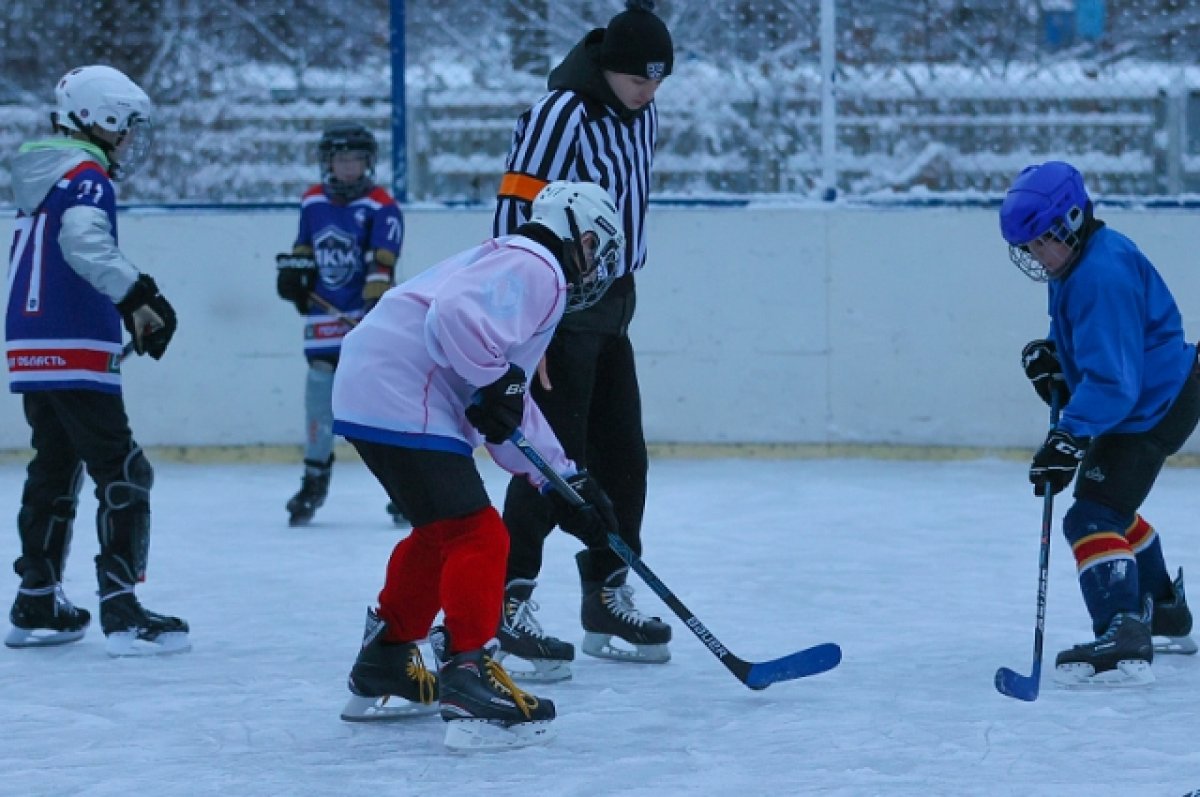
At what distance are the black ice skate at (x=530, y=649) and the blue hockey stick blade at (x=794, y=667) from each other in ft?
1.35

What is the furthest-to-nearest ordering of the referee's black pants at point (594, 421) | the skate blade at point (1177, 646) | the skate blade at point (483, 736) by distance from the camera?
1. the skate blade at point (1177, 646)
2. the referee's black pants at point (594, 421)
3. the skate blade at point (483, 736)

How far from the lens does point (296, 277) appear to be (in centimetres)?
587

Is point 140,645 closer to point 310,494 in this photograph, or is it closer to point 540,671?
point 540,671

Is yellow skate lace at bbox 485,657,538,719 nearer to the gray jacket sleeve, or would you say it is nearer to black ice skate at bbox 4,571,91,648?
the gray jacket sleeve

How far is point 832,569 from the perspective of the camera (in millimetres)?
4906

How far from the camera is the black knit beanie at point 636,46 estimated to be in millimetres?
3676

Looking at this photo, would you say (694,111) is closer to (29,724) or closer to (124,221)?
(124,221)

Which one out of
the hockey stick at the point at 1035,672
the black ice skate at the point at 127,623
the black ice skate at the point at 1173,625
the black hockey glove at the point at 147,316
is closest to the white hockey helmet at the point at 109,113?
the black hockey glove at the point at 147,316

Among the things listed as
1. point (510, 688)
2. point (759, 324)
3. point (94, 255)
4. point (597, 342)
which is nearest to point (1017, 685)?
point (510, 688)

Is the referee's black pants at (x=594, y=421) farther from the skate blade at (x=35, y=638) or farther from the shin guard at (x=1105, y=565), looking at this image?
the skate blade at (x=35, y=638)

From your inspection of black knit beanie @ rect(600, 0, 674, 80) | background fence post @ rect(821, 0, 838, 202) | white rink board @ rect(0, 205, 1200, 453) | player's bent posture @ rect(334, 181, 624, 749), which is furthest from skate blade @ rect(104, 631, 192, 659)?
background fence post @ rect(821, 0, 838, 202)

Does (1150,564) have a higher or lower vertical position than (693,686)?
higher

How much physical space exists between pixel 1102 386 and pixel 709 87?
3726mm

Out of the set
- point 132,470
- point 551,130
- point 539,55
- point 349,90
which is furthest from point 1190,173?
point 132,470
